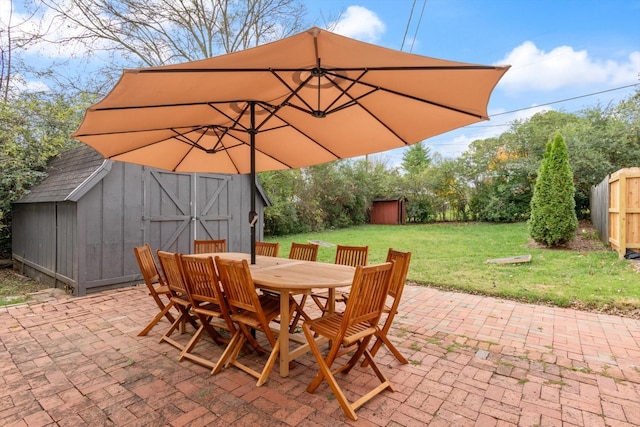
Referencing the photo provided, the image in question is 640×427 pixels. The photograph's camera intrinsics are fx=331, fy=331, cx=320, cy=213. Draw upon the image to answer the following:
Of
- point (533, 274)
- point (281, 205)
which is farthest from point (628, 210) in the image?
point (281, 205)

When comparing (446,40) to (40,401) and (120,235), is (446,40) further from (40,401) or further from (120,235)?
(40,401)

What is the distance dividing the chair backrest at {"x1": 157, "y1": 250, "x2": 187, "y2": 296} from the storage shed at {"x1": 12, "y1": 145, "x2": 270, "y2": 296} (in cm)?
269

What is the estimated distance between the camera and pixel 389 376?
102 inches

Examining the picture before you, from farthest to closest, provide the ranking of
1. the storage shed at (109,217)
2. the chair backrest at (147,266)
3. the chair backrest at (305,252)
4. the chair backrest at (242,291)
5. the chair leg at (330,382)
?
the storage shed at (109,217)
the chair backrest at (305,252)
the chair backrest at (147,266)
the chair backrest at (242,291)
the chair leg at (330,382)

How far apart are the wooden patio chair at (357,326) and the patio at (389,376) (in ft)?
0.31

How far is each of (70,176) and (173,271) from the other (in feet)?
13.4

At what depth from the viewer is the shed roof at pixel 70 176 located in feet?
16.1

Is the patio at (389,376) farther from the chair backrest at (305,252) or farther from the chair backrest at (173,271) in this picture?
the chair backrest at (305,252)

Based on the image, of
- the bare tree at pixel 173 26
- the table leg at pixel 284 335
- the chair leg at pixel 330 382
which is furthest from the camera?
the bare tree at pixel 173 26

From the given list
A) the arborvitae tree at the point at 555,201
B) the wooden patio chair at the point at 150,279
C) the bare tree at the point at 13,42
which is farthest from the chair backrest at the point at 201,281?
the arborvitae tree at the point at 555,201

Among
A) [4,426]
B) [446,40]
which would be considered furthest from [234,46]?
[4,426]

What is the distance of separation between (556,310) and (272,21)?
479 inches

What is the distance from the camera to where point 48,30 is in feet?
24.3

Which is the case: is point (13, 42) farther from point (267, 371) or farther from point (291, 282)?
point (267, 371)
